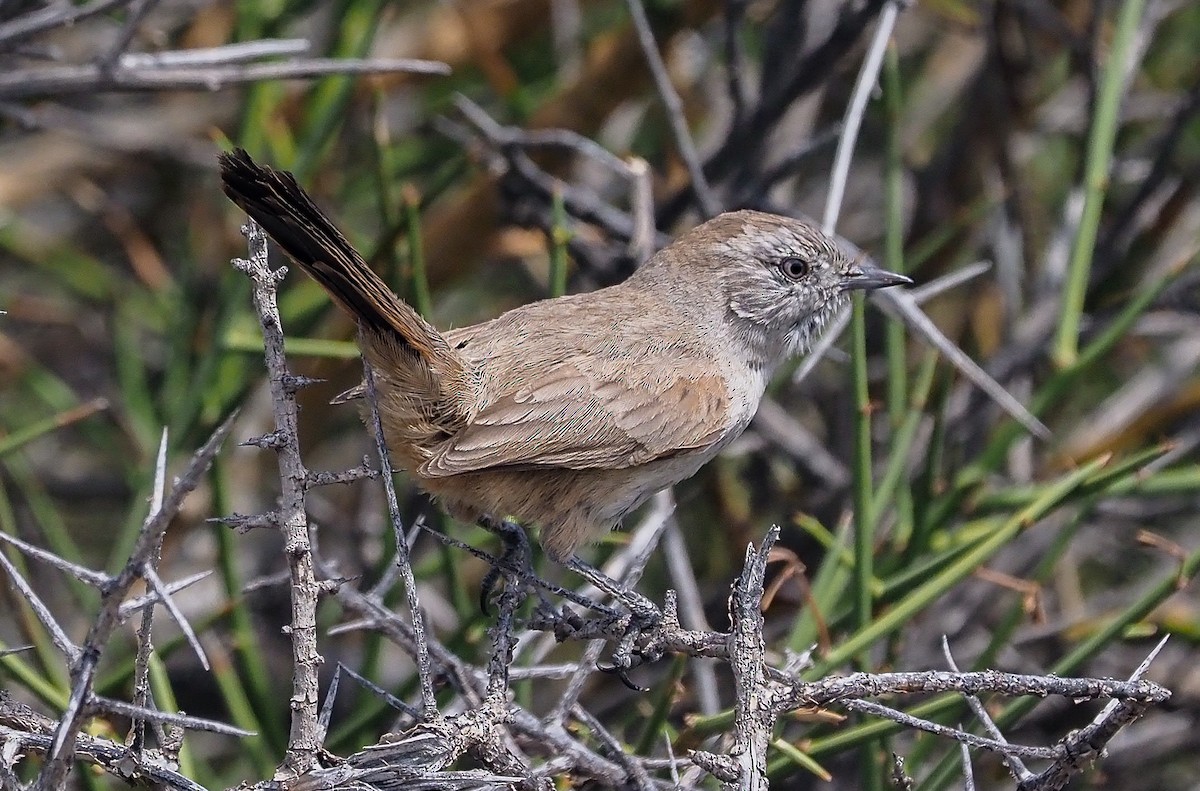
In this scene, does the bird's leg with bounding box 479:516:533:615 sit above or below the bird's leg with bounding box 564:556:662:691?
above

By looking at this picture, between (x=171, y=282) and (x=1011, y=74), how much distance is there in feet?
10.4

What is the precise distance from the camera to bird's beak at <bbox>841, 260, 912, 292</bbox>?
137 inches

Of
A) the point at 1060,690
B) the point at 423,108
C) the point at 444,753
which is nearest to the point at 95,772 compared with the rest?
the point at 444,753

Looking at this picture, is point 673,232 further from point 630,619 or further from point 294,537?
point 294,537

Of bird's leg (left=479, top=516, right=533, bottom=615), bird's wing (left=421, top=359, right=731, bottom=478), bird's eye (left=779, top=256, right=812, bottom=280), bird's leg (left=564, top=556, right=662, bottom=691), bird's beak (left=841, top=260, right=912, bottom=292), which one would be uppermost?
bird's eye (left=779, top=256, right=812, bottom=280)

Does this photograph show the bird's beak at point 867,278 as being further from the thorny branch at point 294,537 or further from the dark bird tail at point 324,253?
the thorny branch at point 294,537

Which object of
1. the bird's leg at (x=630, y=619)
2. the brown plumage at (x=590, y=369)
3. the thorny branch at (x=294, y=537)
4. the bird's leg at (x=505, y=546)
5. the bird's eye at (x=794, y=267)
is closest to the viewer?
the thorny branch at (x=294, y=537)

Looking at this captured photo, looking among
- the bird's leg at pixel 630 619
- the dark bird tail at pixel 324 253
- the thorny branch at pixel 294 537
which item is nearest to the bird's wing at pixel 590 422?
the dark bird tail at pixel 324 253

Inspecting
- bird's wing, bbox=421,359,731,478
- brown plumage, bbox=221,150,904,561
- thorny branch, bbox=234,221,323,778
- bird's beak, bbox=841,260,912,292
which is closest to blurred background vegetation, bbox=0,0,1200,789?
bird's beak, bbox=841,260,912,292

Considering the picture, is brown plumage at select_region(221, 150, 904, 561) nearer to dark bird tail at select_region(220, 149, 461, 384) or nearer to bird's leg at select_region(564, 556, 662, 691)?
dark bird tail at select_region(220, 149, 461, 384)

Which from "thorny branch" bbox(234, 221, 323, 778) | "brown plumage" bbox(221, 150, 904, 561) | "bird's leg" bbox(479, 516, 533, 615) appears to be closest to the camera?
"thorny branch" bbox(234, 221, 323, 778)

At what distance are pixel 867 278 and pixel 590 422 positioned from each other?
0.97 meters

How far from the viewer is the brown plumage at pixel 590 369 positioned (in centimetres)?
294

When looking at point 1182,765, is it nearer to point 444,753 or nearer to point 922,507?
point 922,507
